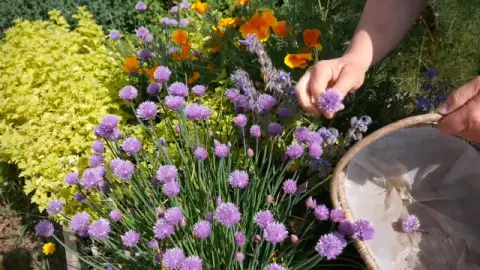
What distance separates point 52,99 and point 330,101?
1474mm

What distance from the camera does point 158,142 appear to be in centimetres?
149

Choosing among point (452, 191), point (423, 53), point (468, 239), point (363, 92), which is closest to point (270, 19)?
point (363, 92)

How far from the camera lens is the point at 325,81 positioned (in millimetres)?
1297

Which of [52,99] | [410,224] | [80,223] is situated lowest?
[410,224]

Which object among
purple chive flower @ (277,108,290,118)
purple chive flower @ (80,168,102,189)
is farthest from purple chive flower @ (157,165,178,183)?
purple chive flower @ (277,108,290,118)

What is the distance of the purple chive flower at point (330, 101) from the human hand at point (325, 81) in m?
0.02

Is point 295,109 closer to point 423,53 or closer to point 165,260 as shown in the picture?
point 165,260

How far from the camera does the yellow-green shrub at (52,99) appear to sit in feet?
6.56

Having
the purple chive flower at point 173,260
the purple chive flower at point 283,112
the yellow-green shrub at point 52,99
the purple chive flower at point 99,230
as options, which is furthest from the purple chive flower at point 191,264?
the yellow-green shrub at point 52,99

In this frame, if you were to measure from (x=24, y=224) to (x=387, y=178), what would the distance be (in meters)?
1.63

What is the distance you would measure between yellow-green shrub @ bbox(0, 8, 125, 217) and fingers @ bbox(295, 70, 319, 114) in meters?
1.02

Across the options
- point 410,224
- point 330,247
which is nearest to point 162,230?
point 330,247

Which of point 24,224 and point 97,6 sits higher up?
point 97,6

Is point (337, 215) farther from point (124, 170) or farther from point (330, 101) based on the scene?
point (124, 170)
